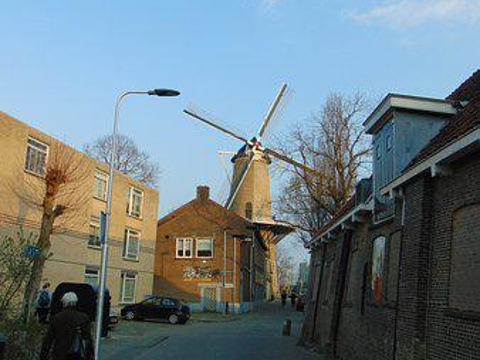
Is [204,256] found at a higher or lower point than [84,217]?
lower

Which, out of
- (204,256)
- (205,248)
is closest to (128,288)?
(204,256)

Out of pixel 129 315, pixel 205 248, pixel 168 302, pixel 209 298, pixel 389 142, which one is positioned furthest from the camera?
pixel 205 248

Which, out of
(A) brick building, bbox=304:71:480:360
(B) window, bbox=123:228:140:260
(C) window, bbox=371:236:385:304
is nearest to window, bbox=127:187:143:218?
(B) window, bbox=123:228:140:260

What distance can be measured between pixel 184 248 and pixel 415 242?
141 feet

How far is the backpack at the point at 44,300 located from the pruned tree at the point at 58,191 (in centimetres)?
170

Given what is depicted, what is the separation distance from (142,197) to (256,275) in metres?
26.8

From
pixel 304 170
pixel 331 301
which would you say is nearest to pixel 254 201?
pixel 304 170

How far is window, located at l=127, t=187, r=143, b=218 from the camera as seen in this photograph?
3869cm

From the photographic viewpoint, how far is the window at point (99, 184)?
3319cm

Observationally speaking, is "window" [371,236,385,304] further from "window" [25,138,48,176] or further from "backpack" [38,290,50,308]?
"window" [25,138,48,176]

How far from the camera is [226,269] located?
169 feet

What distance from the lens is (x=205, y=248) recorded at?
173 feet

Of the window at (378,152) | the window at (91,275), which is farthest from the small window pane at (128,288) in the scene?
the window at (378,152)

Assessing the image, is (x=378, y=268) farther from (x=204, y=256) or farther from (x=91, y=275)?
(x=204, y=256)
